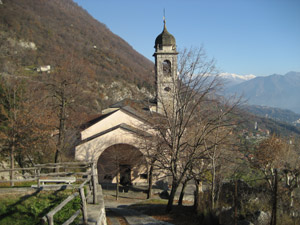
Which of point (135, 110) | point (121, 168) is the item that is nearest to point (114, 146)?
point (121, 168)

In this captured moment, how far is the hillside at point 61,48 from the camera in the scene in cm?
7712

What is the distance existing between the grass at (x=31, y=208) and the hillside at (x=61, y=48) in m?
51.7

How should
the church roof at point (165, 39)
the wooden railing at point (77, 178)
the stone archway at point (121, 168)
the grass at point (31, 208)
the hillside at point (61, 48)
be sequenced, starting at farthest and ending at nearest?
the hillside at point (61, 48) < the church roof at point (165, 39) < the stone archway at point (121, 168) < the grass at point (31, 208) < the wooden railing at point (77, 178)

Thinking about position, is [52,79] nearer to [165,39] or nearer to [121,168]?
[121,168]

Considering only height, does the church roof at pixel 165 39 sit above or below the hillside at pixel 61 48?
below

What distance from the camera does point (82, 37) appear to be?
405ft

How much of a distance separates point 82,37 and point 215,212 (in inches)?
4915

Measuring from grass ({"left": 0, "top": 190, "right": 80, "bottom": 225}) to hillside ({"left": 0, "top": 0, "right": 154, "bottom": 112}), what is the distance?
170ft

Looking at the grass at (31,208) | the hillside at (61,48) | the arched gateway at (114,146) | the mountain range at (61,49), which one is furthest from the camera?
the hillside at (61,48)

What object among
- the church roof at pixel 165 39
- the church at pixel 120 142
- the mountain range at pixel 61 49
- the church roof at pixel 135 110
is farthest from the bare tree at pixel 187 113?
the mountain range at pixel 61 49

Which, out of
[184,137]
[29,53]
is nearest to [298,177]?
[184,137]

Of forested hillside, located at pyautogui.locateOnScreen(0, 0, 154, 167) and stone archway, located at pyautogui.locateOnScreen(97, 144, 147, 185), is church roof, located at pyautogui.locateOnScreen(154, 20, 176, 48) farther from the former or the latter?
stone archway, located at pyautogui.locateOnScreen(97, 144, 147, 185)

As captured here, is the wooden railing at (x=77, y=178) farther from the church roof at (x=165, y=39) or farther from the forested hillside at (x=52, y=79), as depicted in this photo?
the church roof at (x=165, y=39)

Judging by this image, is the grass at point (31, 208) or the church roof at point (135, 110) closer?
the grass at point (31, 208)
